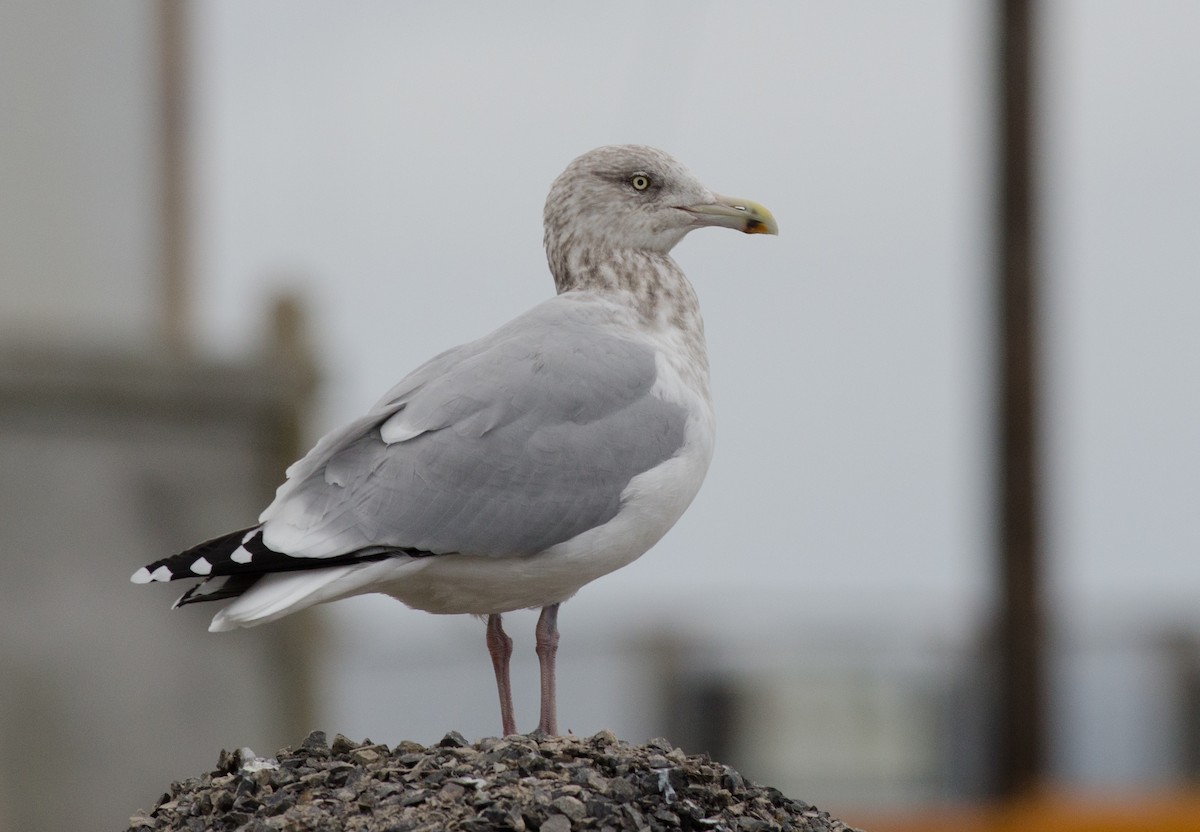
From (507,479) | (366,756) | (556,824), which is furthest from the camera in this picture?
(507,479)

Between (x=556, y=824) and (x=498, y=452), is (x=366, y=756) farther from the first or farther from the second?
(x=498, y=452)

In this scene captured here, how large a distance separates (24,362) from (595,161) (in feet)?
15.8

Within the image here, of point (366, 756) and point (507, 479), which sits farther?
point (507, 479)

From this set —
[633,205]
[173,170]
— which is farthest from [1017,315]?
[633,205]

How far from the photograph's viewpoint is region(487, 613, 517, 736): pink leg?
3.18 meters

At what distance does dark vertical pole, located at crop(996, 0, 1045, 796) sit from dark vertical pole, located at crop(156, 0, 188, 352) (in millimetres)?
3976

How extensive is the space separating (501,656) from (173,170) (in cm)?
611

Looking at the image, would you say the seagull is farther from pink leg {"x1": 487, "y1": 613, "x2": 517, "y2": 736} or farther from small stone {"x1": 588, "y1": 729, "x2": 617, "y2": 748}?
small stone {"x1": 588, "y1": 729, "x2": 617, "y2": 748}

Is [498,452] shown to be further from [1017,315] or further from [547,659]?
[1017,315]

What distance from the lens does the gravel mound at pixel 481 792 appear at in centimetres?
263

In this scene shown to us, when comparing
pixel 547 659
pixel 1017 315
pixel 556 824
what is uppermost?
pixel 1017 315

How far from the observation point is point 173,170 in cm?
877

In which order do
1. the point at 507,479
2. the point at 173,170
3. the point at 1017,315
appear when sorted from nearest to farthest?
the point at 507,479
the point at 1017,315
the point at 173,170

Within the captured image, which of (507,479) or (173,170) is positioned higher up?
(173,170)
